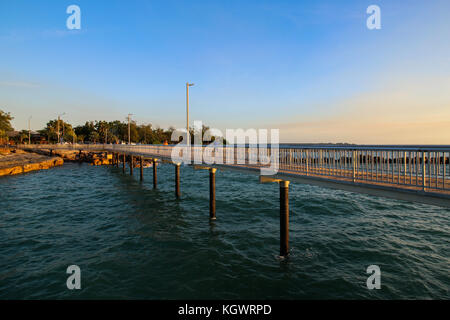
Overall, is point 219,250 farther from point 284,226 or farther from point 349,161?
point 349,161

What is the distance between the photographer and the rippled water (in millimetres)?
7812

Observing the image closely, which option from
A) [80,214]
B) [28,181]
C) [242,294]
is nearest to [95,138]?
[28,181]

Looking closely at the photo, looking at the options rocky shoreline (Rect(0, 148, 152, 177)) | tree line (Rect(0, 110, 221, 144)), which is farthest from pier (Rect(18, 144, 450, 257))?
tree line (Rect(0, 110, 221, 144))

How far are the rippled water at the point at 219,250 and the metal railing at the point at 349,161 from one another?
3378 mm

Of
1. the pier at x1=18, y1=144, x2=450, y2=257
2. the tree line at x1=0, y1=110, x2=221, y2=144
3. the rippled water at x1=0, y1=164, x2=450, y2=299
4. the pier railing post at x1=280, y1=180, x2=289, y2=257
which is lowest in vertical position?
the rippled water at x1=0, y1=164, x2=450, y2=299

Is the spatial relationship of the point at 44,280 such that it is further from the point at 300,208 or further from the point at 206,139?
the point at 206,139

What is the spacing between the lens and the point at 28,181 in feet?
95.6

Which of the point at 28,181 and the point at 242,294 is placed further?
the point at 28,181

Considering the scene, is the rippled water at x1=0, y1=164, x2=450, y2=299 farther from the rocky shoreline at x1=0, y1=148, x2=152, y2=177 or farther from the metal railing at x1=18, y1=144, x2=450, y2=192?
the rocky shoreline at x1=0, y1=148, x2=152, y2=177

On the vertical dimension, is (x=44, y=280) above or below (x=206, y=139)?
below

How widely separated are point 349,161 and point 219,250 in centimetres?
638
